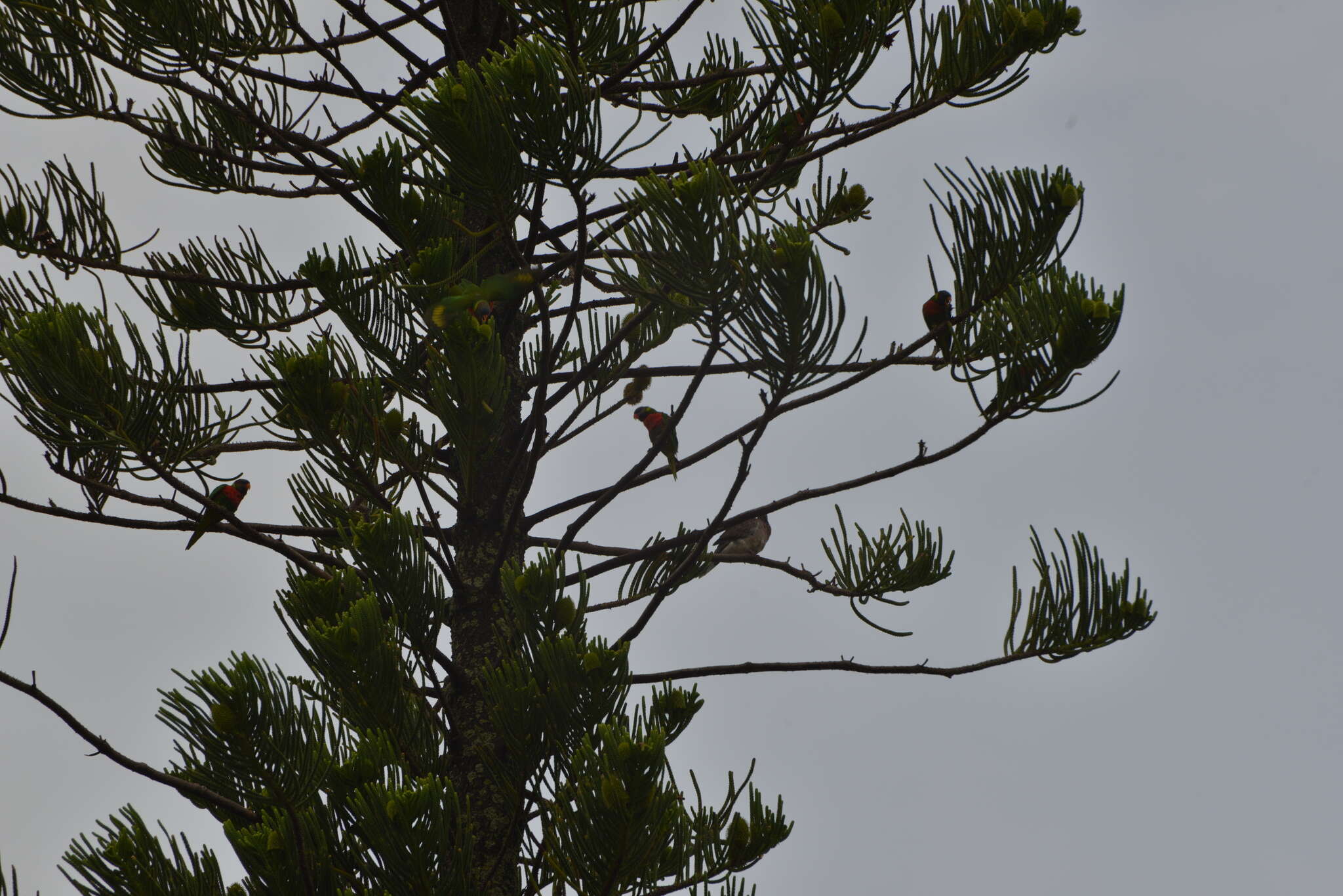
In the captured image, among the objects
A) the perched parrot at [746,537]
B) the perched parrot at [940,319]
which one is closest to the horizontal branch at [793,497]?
the perched parrot at [940,319]

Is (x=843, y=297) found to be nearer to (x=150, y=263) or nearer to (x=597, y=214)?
(x=597, y=214)

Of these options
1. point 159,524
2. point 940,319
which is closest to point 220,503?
point 159,524

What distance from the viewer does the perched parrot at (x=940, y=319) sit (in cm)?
287

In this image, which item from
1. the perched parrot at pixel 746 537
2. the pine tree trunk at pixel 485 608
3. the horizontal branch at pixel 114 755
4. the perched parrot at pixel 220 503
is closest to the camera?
the horizontal branch at pixel 114 755

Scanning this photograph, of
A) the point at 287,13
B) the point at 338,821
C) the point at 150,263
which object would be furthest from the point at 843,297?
the point at 150,263

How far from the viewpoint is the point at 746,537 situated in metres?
5.52

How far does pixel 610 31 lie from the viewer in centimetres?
310

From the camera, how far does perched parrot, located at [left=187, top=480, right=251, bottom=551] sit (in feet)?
9.91

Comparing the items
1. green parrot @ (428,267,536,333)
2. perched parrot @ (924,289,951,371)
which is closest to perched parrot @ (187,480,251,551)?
green parrot @ (428,267,536,333)

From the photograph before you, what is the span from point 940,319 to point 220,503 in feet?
7.37

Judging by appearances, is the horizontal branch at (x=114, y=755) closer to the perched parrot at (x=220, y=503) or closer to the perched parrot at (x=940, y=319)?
the perched parrot at (x=220, y=503)

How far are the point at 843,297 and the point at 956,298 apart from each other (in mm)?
579

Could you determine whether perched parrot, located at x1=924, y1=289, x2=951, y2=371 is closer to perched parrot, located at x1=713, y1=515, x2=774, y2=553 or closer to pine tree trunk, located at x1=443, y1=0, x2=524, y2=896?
pine tree trunk, located at x1=443, y1=0, x2=524, y2=896

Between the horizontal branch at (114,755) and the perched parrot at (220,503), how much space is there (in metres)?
0.64
